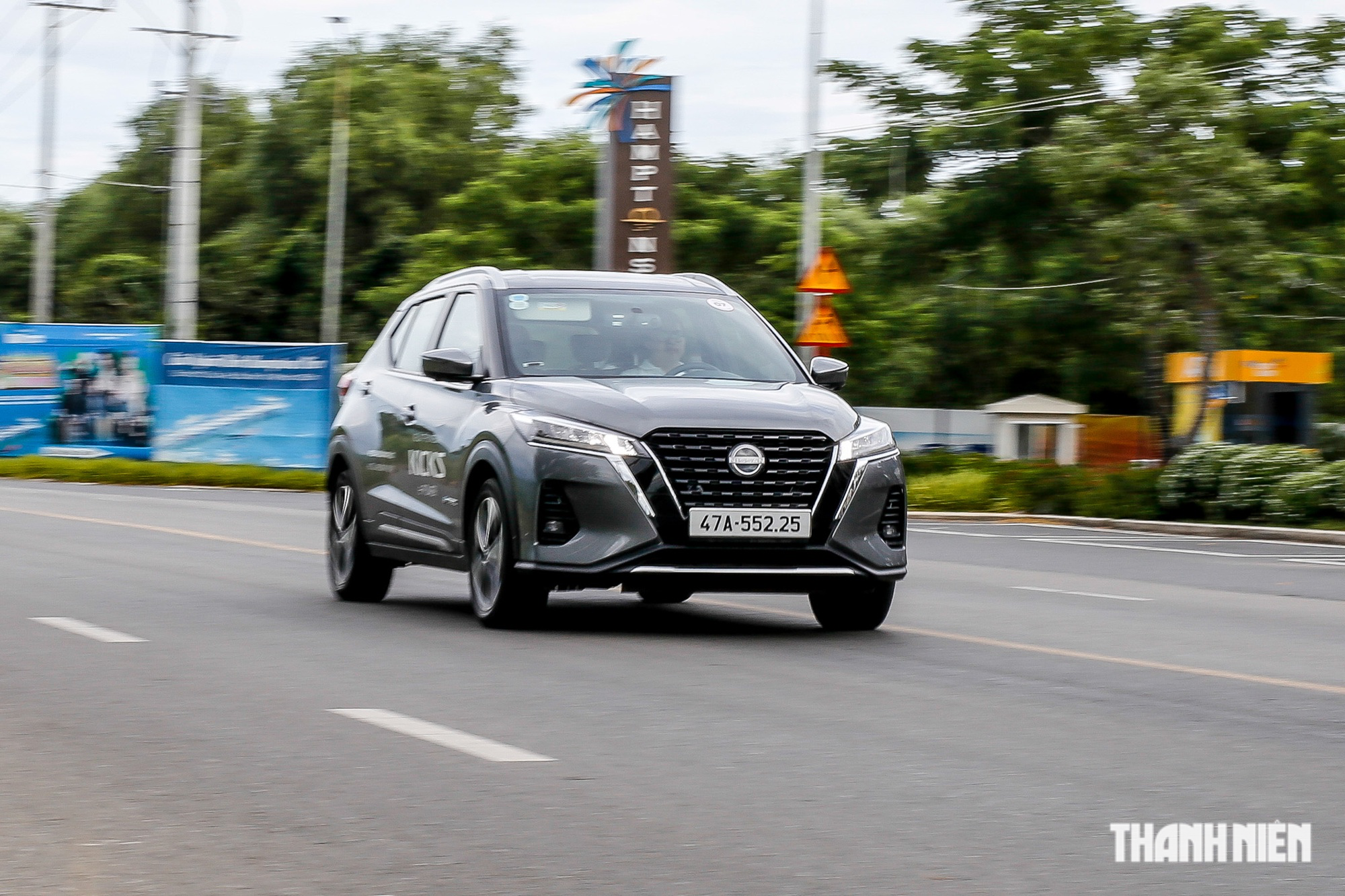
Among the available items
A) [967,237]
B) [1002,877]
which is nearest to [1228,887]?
[1002,877]

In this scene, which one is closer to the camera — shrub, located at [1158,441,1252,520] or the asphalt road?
the asphalt road

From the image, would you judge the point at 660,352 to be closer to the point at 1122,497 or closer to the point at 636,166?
the point at 1122,497

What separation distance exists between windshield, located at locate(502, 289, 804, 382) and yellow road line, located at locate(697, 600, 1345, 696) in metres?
1.49

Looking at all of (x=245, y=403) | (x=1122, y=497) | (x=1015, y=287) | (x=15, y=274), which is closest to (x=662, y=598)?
(x=1122, y=497)

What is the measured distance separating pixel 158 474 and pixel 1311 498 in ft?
66.4

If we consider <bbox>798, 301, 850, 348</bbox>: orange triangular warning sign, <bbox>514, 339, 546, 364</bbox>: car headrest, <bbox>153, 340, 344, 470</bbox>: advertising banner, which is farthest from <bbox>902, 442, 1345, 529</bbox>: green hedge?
<bbox>514, 339, 546, 364</bbox>: car headrest

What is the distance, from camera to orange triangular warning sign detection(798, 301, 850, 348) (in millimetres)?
27406

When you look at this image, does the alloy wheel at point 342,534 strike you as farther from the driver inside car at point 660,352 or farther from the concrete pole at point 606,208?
the concrete pole at point 606,208

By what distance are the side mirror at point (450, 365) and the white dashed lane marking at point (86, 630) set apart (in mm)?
1952

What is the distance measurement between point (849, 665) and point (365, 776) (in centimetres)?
344

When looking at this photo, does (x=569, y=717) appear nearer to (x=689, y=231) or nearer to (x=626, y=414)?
(x=626, y=414)

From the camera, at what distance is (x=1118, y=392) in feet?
158

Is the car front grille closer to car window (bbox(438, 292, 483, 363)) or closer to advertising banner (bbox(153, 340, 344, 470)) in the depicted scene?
car window (bbox(438, 292, 483, 363))

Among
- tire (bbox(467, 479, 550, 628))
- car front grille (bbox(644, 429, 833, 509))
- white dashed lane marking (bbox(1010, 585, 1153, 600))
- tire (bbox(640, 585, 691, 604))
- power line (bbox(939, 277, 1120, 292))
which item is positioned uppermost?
power line (bbox(939, 277, 1120, 292))
